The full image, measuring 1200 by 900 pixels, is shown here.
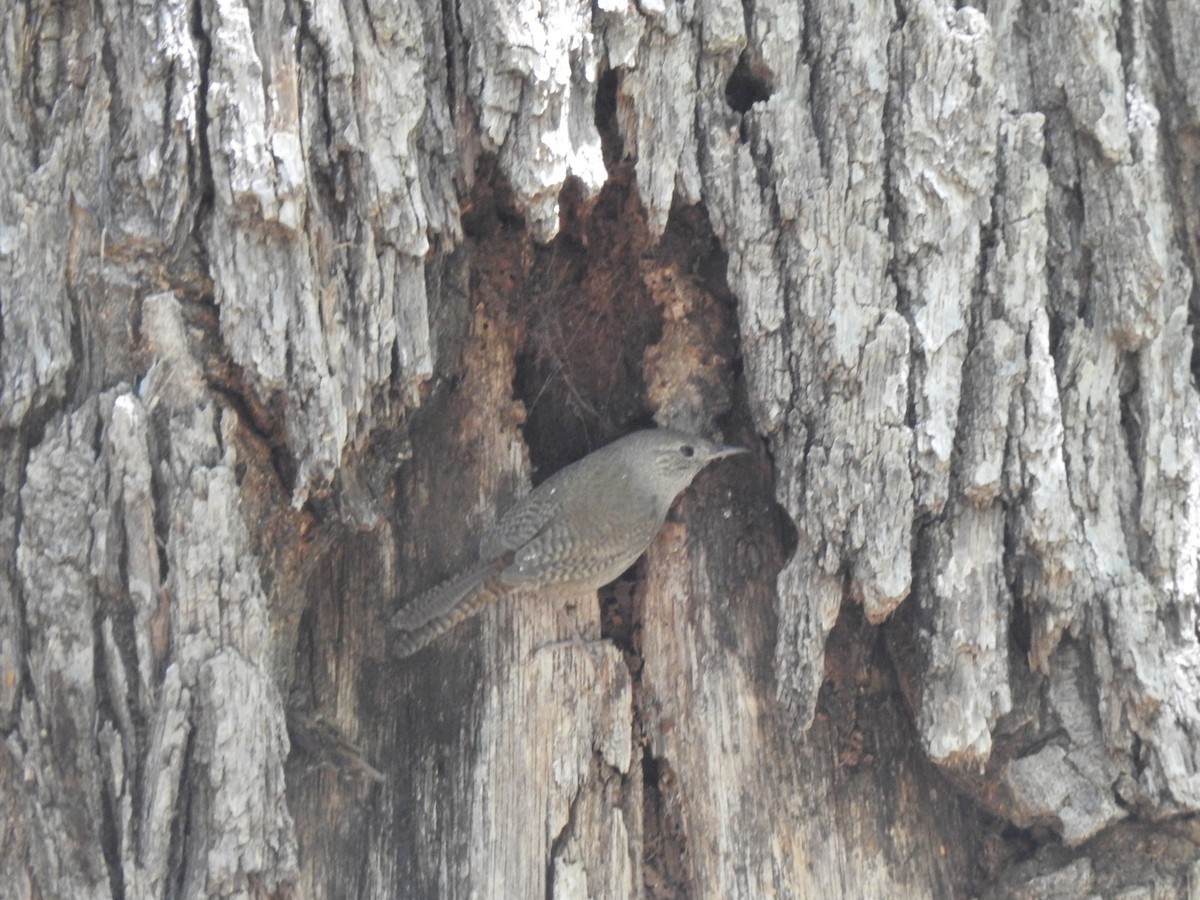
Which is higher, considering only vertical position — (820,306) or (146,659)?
(820,306)

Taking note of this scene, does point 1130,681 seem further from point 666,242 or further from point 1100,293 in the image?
point 666,242

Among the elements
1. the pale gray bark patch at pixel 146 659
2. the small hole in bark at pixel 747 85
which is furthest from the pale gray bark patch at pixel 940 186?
the pale gray bark patch at pixel 146 659

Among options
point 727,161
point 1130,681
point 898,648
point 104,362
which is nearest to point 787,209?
point 727,161

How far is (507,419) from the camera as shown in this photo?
3924 mm

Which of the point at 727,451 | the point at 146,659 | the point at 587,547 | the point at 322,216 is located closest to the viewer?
the point at 146,659

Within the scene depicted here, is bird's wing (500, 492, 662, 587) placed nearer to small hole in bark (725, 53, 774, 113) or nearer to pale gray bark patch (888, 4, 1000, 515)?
pale gray bark patch (888, 4, 1000, 515)

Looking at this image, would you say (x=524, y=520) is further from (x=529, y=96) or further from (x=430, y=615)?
(x=529, y=96)

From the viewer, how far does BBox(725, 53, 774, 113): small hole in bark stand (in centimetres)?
359

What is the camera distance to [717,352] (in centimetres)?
386

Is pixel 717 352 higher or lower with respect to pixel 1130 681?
higher

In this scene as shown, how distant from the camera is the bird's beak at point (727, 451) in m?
3.84

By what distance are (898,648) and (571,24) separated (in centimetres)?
194

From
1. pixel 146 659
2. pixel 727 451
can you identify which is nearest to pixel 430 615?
pixel 146 659

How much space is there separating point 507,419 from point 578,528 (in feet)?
1.40
